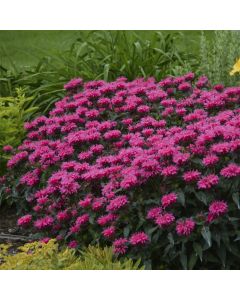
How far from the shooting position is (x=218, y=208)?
3.66 m

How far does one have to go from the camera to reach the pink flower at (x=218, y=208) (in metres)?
3.65

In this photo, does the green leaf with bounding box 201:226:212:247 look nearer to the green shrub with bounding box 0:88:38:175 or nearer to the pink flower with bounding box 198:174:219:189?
the pink flower with bounding box 198:174:219:189

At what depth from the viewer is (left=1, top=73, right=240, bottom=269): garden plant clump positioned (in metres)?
3.75

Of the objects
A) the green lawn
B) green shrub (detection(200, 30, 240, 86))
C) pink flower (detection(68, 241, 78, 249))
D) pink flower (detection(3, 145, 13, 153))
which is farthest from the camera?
the green lawn

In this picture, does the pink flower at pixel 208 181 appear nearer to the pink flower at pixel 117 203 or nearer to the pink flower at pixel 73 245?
the pink flower at pixel 117 203

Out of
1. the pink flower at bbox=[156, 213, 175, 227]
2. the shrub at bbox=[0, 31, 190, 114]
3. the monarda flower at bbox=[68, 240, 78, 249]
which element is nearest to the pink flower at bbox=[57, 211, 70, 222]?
the monarda flower at bbox=[68, 240, 78, 249]

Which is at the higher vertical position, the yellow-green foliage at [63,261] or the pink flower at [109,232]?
the pink flower at [109,232]

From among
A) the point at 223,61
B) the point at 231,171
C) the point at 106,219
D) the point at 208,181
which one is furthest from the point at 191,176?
the point at 223,61

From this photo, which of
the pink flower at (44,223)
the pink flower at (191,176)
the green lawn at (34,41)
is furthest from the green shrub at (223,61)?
the green lawn at (34,41)

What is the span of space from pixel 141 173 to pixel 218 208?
0.52 metres

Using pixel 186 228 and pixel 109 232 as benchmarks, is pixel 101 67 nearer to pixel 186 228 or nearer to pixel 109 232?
pixel 109 232

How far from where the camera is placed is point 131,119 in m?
4.79

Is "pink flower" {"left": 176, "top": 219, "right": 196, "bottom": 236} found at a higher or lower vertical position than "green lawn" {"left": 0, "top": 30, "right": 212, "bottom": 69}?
lower

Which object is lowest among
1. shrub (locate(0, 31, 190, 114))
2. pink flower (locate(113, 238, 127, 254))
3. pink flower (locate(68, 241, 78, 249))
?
pink flower (locate(68, 241, 78, 249))
